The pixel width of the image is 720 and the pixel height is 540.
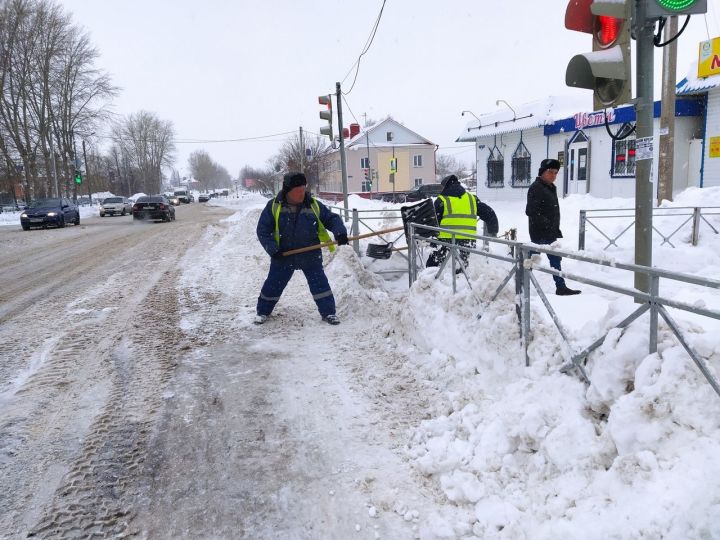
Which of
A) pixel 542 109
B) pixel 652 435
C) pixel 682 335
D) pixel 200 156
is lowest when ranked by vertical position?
pixel 652 435

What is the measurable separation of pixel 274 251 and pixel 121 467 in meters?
3.23

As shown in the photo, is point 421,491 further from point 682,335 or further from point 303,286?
point 303,286

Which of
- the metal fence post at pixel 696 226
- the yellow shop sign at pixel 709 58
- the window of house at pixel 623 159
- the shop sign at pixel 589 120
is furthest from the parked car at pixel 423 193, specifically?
the metal fence post at pixel 696 226

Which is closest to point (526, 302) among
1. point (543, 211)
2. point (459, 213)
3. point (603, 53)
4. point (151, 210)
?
point (603, 53)

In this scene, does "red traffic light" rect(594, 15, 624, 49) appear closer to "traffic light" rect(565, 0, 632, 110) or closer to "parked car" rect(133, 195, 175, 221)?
"traffic light" rect(565, 0, 632, 110)

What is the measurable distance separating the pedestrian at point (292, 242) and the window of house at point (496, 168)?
19.6 m

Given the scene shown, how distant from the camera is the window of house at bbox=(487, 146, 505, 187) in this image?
24.1m

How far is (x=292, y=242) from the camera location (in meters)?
6.16

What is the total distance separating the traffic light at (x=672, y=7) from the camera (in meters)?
3.31

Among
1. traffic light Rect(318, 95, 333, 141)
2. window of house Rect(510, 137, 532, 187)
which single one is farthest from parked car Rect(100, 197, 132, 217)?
traffic light Rect(318, 95, 333, 141)

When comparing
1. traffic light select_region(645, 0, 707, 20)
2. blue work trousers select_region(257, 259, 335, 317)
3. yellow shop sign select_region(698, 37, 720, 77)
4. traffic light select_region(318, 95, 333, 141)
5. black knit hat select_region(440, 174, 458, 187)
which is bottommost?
blue work trousers select_region(257, 259, 335, 317)

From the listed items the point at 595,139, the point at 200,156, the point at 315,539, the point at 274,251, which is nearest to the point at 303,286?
the point at 274,251

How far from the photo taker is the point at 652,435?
7.19 feet

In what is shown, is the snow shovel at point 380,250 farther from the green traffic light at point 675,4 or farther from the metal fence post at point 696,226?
the metal fence post at point 696,226
